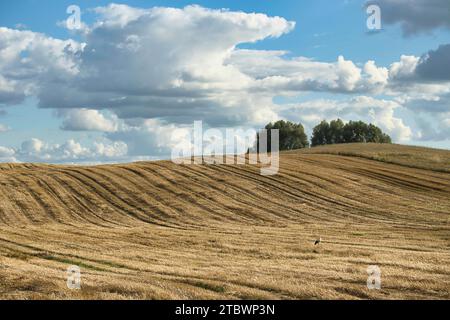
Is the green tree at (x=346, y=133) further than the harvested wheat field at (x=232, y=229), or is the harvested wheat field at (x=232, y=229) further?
the green tree at (x=346, y=133)

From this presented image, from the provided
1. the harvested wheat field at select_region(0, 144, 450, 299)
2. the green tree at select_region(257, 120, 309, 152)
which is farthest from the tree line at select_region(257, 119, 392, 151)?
the harvested wheat field at select_region(0, 144, 450, 299)

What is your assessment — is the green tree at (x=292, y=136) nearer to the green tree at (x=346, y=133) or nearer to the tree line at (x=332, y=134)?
A: the tree line at (x=332, y=134)

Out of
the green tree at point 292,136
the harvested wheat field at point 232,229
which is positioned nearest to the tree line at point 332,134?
the green tree at point 292,136

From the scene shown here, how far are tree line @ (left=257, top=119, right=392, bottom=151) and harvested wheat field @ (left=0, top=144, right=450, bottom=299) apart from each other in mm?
72971

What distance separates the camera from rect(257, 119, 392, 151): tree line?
148m

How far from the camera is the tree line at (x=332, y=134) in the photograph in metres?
148

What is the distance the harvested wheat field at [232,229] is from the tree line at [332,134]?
7297 centimetres

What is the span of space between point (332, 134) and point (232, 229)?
120 meters

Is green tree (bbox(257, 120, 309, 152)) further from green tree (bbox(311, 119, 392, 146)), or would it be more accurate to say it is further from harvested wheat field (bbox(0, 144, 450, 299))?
harvested wheat field (bbox(0, 144, 450, 299))

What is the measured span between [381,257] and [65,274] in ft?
41.8

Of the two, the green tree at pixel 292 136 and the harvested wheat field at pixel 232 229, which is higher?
the green tree at pixel 292 136

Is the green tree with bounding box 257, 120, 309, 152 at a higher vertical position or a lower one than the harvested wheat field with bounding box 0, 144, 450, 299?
higher
